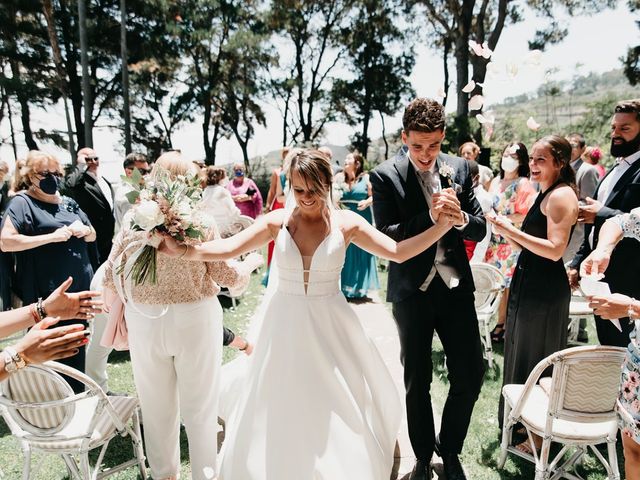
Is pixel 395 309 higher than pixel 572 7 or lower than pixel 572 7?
lower

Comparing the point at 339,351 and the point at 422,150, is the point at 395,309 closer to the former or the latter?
the point at 339,351

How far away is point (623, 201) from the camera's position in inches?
140

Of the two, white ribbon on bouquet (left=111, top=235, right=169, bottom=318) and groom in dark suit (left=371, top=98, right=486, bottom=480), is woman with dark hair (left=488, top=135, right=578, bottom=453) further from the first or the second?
white ribbon on bouquet (left=111, top=235, right=169, bottom=318)

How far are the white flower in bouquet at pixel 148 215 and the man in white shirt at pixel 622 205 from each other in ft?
9.64

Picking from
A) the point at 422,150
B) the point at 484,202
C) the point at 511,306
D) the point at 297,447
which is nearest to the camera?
the point at 297,447

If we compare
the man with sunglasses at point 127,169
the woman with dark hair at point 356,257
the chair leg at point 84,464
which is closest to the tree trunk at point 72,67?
the man with sunglasses at point 127,169

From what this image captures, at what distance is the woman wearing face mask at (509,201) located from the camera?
545cm

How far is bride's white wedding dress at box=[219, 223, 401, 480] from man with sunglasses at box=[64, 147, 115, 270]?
3904mm

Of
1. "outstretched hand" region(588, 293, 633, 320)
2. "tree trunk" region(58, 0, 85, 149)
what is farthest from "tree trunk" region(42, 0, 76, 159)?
"outstretched hand" region(588, 293, 633, 320)

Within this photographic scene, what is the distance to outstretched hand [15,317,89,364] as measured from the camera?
1.91 meters

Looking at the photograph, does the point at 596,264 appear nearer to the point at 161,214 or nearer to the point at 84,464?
the point at 161,214

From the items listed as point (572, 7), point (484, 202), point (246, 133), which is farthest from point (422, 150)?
point (246, 133)

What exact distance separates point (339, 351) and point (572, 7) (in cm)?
2158

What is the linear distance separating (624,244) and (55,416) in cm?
391
